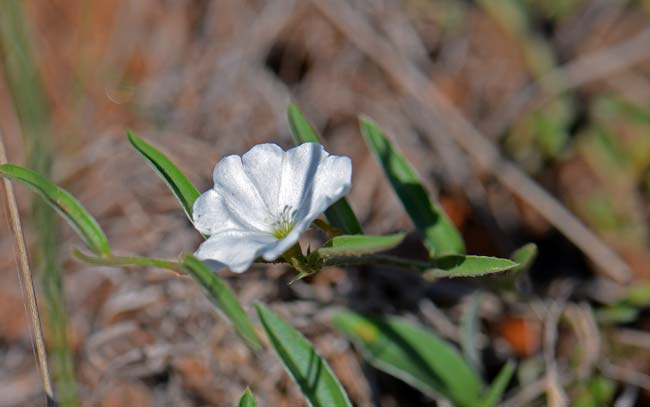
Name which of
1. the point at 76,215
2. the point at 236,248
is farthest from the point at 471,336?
the point at 76,215

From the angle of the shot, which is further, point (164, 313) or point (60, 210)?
point (164, 313)

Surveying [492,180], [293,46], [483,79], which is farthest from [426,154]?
[293,46]

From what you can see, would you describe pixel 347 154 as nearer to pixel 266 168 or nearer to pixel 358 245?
pixel 266 168

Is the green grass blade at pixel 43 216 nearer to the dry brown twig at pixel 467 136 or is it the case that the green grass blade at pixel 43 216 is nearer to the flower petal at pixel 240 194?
the flower petal at pixel 240 194

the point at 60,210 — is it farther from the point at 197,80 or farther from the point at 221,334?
the point at 197,80

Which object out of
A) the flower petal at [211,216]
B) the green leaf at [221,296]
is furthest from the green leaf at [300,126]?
the green leaf at [221,296]

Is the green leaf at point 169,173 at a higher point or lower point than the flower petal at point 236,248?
higher
